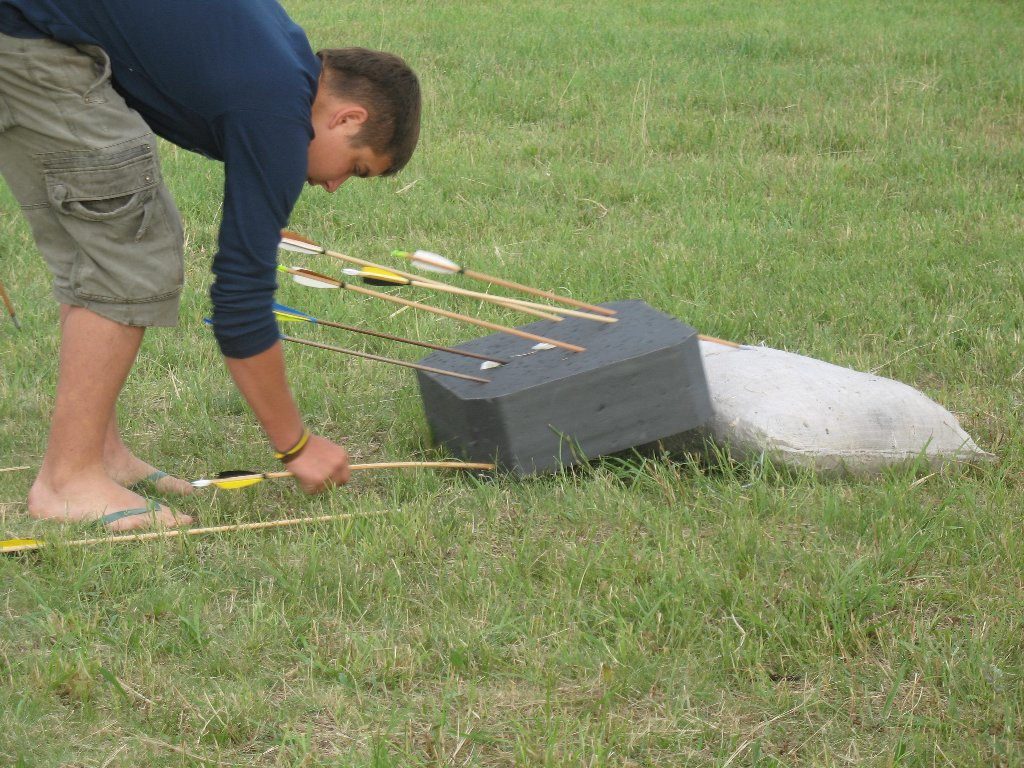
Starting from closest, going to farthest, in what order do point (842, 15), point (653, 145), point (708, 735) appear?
point (708, 735) < point (653, 145) < point (842, 15)

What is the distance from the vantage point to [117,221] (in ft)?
9.36

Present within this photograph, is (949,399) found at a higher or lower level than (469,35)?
lower

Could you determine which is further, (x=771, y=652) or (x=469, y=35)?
(x=469, y=35)

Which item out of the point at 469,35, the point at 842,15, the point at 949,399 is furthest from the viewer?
the point at 842,15

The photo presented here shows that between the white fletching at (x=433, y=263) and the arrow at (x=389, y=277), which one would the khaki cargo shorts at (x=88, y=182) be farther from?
the white fletching at (x=433, y=263)

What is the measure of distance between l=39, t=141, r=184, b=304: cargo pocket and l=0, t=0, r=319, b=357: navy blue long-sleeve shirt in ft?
0.63

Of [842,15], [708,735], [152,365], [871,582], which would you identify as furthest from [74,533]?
[842,15]

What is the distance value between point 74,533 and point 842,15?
871cm

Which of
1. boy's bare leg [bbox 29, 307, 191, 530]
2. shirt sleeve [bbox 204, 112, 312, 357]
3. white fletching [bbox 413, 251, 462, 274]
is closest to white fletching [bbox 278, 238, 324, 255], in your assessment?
white fletching [bbox 413, 251, 462, 274]

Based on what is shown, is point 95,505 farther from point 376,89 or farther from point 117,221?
point 376,89

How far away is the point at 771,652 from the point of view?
252 centimetres

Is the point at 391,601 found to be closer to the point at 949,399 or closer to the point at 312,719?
the point at 312,719

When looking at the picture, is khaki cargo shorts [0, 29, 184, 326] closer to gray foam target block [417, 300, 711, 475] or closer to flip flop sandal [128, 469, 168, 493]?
flip flop sandal [128, 469, 168, 493]

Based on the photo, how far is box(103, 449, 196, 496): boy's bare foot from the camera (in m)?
3.29
